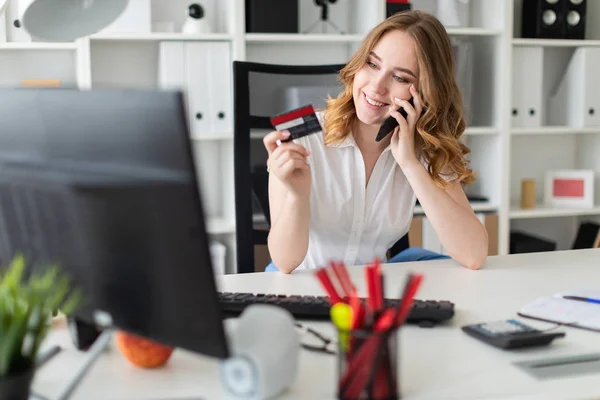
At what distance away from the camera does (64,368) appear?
963 mm

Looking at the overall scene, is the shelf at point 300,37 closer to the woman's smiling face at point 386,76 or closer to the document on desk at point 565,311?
the woman's smiling face at point 386,76

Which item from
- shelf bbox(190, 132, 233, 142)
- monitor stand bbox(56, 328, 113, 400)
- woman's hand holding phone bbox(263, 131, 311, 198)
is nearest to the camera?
monitor stand bbox(56, 328, 113, 400)

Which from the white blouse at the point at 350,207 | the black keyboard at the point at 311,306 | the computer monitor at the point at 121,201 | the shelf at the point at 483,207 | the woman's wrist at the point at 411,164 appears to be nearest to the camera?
the computer monitor at the point at 121,201

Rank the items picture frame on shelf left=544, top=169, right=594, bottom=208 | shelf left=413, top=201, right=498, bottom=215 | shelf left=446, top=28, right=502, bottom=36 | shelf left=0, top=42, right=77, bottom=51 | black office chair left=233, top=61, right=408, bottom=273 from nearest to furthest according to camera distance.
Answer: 1. black office chair left=233, top=61, right=408, bottom=273
2. shelf left=0, top=42, right=77, bottom=51
3. shelf left=446, top=28, right=502, bottom=36
4. shelf left=413, top=201, right=498, bottom=215
5. picture frame on shelf left=544, top=169, right=594, bottom=208

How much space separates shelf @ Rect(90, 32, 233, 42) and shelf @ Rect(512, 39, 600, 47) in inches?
51.5

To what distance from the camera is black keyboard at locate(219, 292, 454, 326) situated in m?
1.12

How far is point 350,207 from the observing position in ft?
5.96

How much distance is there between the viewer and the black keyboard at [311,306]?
1123mm

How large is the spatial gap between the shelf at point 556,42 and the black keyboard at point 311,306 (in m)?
2.37

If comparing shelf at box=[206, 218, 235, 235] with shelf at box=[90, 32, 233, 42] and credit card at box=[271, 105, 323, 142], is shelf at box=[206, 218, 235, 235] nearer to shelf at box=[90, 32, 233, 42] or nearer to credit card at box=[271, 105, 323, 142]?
shelf at box=[90, 32, 233, 42]

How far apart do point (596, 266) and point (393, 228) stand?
1.58 feet

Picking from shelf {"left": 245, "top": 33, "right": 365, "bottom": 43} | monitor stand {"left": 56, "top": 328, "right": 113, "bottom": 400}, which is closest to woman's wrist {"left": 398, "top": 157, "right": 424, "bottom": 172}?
monitor stand {"left": 56, "top": 328, "right": 113, "bottom": 400}

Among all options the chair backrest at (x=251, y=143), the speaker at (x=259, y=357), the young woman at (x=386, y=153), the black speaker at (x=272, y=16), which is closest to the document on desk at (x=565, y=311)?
the young woman at (x=386, y=153)

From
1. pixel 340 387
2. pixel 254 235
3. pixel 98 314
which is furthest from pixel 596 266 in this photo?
pixel 98 314
